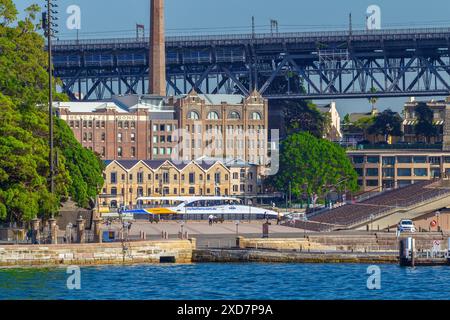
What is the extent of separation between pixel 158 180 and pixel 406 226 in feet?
228

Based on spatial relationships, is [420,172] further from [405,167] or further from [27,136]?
[27,136]

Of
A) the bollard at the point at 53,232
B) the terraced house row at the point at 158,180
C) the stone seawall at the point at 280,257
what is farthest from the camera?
the terraced house row at the point at 158,180

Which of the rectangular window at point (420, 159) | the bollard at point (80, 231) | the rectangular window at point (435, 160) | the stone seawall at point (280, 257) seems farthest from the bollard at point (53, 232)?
the rectangular window at point (435, 160)

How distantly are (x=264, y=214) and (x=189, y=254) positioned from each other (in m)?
54.7

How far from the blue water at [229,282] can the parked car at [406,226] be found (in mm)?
22795

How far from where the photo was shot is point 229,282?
87.6 meters

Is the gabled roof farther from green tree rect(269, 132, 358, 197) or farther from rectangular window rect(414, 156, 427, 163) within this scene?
rectangular window rect(414, 156, 427, 163)

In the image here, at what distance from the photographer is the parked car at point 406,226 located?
4830 inches

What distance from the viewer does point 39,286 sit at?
82.8m

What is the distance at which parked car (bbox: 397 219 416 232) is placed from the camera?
122688 millimetres

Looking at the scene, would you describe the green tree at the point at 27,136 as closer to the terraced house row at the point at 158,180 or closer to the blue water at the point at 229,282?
the blue water at the point at 229,282

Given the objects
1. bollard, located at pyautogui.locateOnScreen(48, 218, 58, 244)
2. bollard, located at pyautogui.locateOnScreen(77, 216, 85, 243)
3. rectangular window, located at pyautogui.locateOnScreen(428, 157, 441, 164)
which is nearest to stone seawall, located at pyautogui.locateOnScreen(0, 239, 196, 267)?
bollard, located at pyautogui.locateOnScreen(48, 218, 58, 244)

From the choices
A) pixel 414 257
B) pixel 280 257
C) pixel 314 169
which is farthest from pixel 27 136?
pixel 314 169
